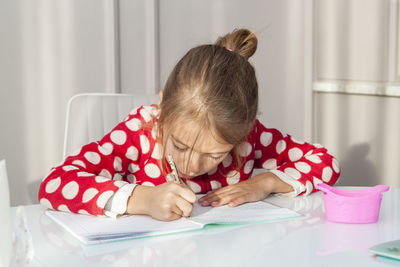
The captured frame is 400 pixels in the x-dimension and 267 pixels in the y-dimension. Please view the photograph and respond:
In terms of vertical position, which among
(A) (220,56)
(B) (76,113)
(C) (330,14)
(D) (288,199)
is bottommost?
(D) (288,199)

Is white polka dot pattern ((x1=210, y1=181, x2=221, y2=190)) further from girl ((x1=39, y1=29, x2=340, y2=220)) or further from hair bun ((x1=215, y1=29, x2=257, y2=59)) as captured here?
hair bun ((x1=215, y1=29, x2=257, y2=59))

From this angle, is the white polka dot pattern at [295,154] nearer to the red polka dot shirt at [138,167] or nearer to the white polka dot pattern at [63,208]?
the red polka dot shirt at [138,167]

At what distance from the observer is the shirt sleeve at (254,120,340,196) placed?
1404mm

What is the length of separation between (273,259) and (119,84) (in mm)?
1853

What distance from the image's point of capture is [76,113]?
1.64 meters

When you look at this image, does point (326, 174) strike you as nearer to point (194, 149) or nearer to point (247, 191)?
point (247, 191)

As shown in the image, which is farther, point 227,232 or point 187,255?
point 227,232

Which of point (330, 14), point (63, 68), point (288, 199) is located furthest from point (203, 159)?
point (330, 14)

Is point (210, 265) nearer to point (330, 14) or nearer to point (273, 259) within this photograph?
point (273, 259)

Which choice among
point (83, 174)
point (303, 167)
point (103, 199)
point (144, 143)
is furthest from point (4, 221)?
point (303, 167)

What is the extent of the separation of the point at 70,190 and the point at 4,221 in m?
0.61

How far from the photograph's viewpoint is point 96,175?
1.31 meters

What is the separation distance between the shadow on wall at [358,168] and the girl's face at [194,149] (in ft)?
4.29

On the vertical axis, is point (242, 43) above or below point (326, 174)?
above
